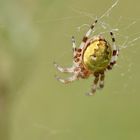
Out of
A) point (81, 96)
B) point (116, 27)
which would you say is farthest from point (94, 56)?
point (81, 96)

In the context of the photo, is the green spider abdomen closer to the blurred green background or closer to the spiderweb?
the spiderweb

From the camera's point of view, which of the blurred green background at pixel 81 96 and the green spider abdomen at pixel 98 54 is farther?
the blurred green background at pixel 81 96

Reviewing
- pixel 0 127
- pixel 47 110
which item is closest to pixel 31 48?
pixel 0 127

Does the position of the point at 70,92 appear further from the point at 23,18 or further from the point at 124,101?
the point at 23,18

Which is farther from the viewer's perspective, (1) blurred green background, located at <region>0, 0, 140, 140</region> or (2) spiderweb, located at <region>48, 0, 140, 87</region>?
(1) blurred green background, located at <region>0, 0, 140, 140</region>

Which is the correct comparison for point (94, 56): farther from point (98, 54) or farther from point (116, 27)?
point (116, 27)

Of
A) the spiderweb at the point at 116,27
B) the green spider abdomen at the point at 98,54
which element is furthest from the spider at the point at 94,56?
the spiderweb at the point at 116,27

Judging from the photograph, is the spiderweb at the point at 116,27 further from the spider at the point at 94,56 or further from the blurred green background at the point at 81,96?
the spider at the point at 94,56

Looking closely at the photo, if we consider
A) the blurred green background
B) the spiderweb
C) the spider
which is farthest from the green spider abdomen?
the blurred green background
